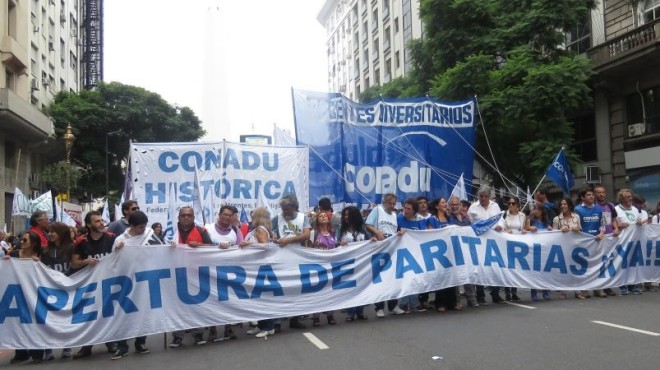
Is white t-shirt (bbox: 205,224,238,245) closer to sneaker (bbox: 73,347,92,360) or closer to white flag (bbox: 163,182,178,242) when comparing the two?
sneaker (bbox: 73,347,92,360)

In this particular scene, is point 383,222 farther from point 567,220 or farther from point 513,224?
point 567,220

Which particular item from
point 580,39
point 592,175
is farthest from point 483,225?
point 580,39

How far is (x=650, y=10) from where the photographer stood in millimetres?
21438

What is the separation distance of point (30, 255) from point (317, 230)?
3.79m

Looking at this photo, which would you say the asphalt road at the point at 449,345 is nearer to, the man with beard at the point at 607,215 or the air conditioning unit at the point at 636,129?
the man with beard at the point at 607,215

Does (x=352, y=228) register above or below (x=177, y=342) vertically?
above

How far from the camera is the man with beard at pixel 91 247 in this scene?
7418mm

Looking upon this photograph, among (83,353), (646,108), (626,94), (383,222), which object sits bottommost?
(83,353)

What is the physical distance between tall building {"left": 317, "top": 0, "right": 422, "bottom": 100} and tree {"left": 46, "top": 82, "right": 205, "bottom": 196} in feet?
53.7

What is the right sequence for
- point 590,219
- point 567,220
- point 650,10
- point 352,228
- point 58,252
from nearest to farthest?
point 58,252
point 352,228
point 567,220
point 590,219
point 650,10

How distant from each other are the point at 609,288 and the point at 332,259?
16.1ft

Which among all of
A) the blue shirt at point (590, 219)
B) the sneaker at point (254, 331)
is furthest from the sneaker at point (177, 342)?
the blue shirt at point (590, 219)

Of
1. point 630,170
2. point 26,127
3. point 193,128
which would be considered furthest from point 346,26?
point 630,170

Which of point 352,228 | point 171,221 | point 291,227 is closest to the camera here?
point 291,227
